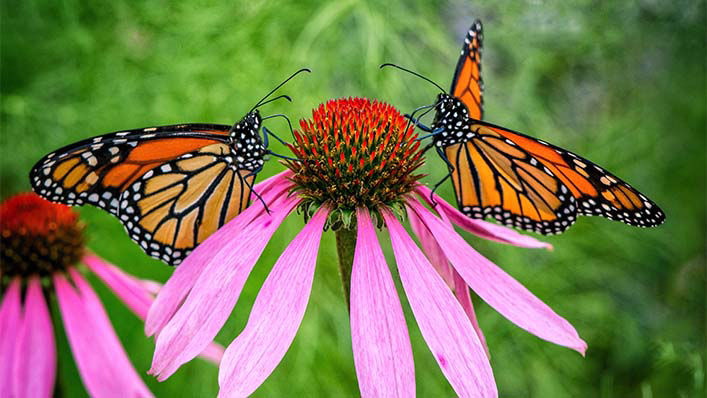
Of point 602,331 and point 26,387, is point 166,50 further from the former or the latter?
point 602,331

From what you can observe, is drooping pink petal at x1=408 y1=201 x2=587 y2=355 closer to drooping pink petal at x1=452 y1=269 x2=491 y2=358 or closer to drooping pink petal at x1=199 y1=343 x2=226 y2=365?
drooping pink petal at x1=452 y1=269 x2=491 y2=358

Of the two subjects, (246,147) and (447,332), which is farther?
(246,147)

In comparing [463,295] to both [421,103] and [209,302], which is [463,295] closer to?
[209,302]

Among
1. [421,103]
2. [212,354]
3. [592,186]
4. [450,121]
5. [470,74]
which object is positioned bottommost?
[212,354]

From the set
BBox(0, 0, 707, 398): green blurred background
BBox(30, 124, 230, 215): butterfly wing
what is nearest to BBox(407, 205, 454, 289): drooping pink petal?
BBox(30, 124, 230, 215): butterfly wing

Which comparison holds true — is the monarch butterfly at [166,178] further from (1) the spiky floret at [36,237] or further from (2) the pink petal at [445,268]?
(1) the spiky floret at [36,237]

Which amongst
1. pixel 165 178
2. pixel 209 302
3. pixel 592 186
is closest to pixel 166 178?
pixel 165 178

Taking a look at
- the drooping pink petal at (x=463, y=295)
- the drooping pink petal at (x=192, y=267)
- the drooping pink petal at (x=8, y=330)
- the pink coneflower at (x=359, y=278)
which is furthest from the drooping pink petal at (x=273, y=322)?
the drooping pink petal at (x=8, y=330)
